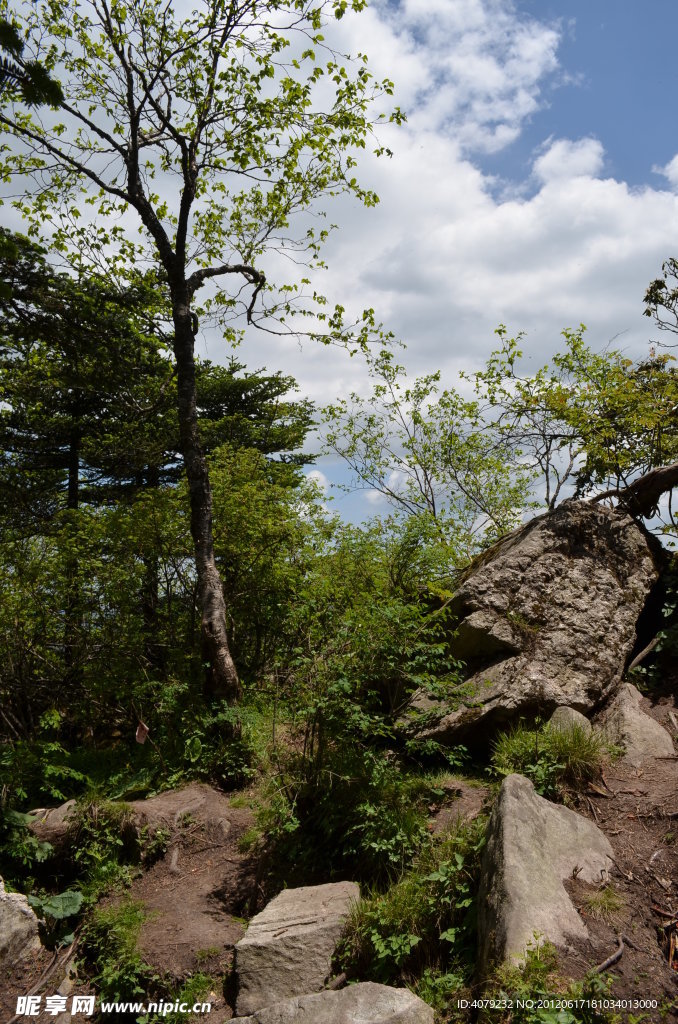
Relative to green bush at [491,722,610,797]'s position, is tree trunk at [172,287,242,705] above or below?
above

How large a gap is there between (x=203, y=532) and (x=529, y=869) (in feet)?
16.6

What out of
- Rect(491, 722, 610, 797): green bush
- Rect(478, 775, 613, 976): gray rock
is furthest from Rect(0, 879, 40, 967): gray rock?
Rect(491, 722, 610, 797): green bush

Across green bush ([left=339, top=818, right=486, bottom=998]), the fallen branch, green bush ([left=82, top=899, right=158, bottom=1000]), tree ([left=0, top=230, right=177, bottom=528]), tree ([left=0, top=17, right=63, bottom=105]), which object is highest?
tree ([left=0, top=230, right=177, bottom=528])

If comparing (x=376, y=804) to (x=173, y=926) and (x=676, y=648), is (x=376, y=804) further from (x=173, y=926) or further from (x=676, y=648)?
(x=676, y=648)

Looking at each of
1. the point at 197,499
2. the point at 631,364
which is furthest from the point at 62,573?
the point at 631,364

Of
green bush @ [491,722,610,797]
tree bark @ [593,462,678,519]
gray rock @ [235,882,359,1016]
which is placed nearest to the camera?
gray rock @ [235,882,359,1016]

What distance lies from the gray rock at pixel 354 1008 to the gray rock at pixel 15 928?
7.42 feet

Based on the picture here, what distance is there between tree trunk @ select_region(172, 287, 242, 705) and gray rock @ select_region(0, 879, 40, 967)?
8.93 ft

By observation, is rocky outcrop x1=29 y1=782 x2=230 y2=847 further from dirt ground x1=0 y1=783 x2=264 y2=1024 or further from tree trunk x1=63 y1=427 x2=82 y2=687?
tree trunk x1=63 y1=427 x2=82 y2=687

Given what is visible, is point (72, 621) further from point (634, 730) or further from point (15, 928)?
point (634, 730)

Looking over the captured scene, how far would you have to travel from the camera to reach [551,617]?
680 cm

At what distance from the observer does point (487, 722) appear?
6242 mm

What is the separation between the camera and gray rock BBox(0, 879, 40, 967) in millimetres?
5344

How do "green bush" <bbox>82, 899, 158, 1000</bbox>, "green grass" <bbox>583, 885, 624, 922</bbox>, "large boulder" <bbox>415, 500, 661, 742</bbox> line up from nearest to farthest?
"green grass" <bbox>583, 885, 624, 922</bbox> → "green bush" <bbox>82, 899, 158, 1000</bbox> → "large boulder" <bbox>415, 500, 661, 742</bbox>
